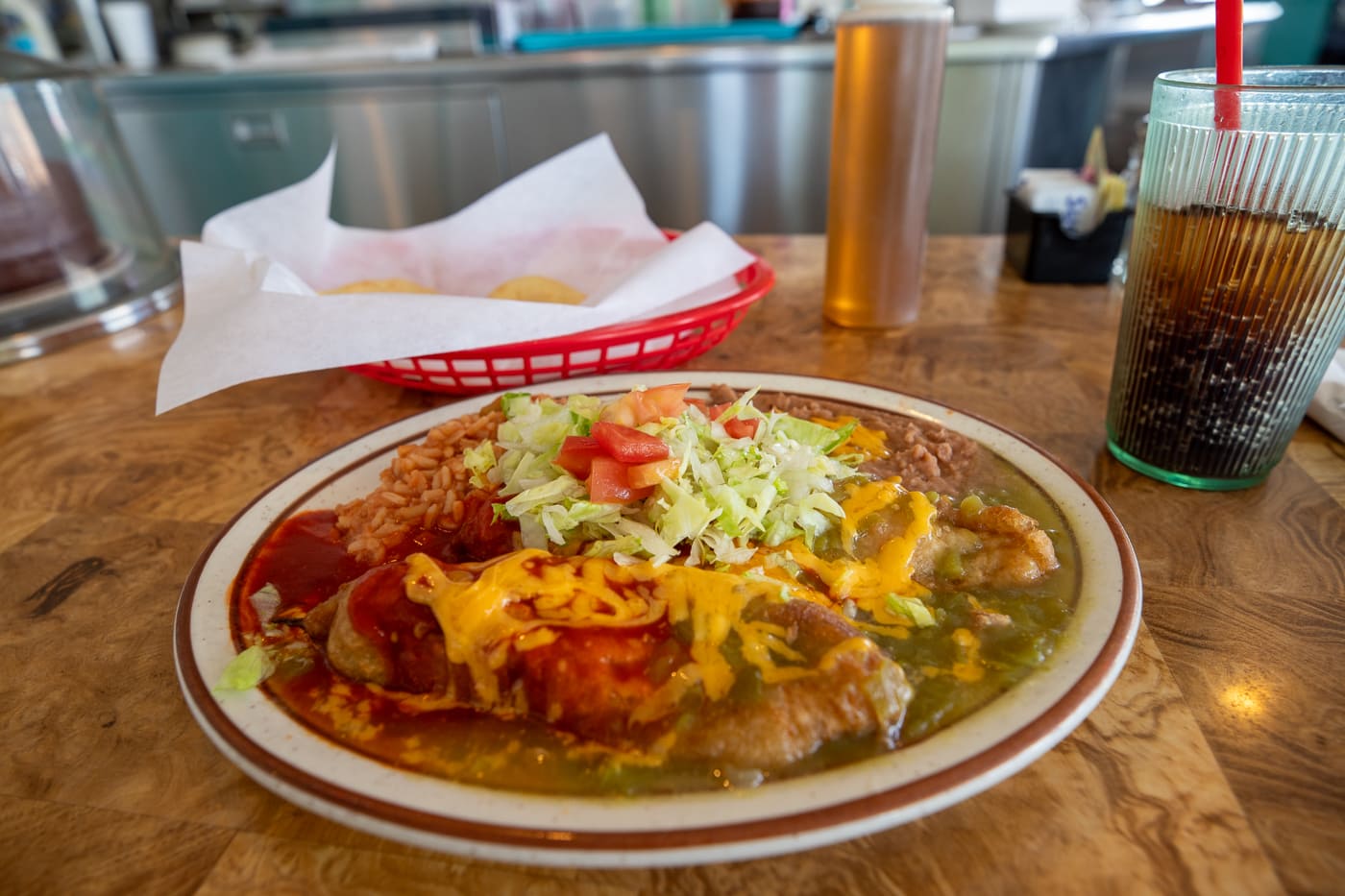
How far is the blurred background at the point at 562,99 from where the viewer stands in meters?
4.78

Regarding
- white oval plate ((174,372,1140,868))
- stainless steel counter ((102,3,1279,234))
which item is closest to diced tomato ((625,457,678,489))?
white oval plate ((174,372,1140,868))

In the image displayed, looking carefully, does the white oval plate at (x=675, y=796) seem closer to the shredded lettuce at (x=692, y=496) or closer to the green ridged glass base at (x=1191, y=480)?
the shredded lettuce at (x=692, y=496)

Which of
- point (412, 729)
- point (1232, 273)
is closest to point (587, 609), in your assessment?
point (412, 729)

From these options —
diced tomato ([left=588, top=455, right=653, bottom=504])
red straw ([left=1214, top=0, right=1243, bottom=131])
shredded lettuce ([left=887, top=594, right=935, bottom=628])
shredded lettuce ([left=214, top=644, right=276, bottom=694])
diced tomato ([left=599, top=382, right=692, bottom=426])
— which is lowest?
shredded lettuce ([left=887, top=594, right=935, bottom=628])

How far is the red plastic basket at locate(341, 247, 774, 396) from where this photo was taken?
163 centimetres

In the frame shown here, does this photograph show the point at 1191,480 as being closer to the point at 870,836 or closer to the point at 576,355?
the point at 870,836

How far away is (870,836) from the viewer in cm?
82

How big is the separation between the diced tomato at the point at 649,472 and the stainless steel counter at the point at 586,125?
425 centimetres

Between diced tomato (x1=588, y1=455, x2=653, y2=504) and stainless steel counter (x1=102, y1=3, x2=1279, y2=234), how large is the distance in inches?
167

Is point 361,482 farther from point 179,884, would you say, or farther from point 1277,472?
point 1277,472

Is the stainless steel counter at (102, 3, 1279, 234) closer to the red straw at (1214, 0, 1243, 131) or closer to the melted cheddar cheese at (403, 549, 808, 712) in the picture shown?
the red straw at (1214, 0, 1243, 131)

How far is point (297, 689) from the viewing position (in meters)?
0.91

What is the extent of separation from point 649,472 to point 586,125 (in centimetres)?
434

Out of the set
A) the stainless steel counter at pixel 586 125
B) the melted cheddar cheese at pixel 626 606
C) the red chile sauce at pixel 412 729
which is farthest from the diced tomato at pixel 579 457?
the stainless steel counter at pixel 586 125
